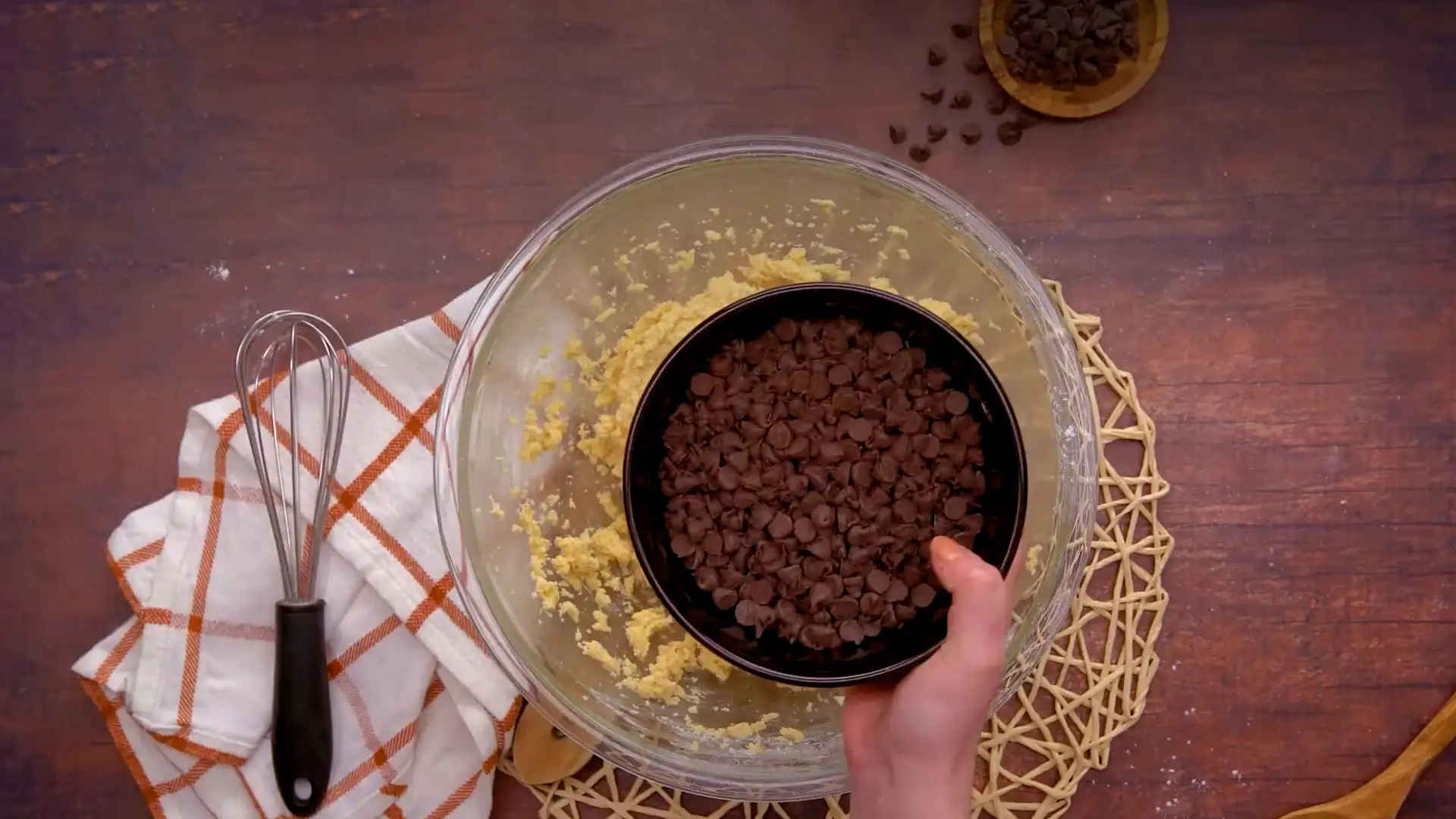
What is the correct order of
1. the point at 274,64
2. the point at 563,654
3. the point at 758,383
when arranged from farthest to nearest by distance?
the point at 274,64 < the point at 563,654 < the point at 758,383

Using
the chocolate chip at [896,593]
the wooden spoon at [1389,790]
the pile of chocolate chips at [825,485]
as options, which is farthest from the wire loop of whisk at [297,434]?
the wooden spoon at [1389,790]

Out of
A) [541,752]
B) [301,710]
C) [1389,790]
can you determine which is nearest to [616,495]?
[541,752]

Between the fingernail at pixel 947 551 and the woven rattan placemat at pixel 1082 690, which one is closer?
the fingernail at pixel 947 551

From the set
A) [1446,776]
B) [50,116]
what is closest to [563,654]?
[50,116]

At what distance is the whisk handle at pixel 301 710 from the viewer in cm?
101

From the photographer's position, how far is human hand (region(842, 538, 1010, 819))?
79 cm

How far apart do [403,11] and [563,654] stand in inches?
27.7

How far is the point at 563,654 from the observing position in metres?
1.03

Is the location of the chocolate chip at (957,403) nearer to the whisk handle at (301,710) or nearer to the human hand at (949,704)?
the human hand at (949,704)

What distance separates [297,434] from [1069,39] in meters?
0.88

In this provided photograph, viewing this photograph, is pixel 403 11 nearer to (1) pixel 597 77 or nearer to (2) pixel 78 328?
(1) pixel 597 77

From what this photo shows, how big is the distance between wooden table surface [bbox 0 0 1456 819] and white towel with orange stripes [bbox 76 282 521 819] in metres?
0.08

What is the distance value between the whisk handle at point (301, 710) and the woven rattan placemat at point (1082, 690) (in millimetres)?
185

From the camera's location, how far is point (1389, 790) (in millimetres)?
1072
